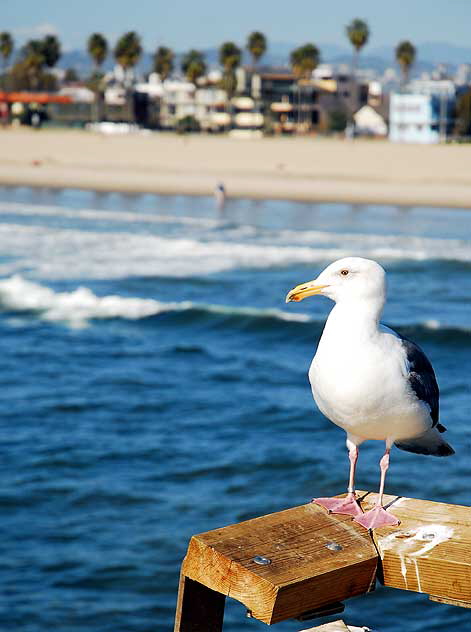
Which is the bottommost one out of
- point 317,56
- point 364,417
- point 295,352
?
point 295,352

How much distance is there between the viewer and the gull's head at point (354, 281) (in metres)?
4.69

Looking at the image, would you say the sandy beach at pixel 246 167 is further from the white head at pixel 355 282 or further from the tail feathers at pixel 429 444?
the white head at pixel 355 282

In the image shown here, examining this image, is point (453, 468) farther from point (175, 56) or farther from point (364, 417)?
point (175, 56)

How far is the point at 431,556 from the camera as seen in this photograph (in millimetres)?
4098

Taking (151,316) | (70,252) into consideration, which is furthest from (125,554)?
(70,252)

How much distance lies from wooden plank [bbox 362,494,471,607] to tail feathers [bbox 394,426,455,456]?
0.85 metres

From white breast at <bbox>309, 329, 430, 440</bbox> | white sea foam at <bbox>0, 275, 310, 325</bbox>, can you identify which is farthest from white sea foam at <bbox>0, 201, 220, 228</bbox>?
white breast at <bbox>309, 329, 430, 440</bbox>

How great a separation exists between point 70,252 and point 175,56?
97306 mm

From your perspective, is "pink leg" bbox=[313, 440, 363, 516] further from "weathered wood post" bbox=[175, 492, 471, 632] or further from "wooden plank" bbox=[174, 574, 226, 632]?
"wooden plank" bbox=[174, 574, 226, 632]

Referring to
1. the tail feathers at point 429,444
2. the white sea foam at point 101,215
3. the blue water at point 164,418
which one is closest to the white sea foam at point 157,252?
the blue water at point 164,418

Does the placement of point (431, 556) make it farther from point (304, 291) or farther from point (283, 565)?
point (304, 291)

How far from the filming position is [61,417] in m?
14.7

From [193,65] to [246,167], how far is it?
43.2 meters

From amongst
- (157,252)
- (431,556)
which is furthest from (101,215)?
(431,556)
